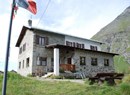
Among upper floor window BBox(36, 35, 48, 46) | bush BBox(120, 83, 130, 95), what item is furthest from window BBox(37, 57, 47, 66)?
bush BBox(120, 83, 130, 95)

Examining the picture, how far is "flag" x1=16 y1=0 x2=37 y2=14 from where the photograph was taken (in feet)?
27.6

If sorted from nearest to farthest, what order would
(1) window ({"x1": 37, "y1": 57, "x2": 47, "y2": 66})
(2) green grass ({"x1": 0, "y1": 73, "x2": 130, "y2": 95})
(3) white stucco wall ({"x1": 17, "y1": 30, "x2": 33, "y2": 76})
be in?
(2) green grass ({"x1": 0, "y1": 73, "x2": 130, "y2": 95}) < (1) window ({"x1": 37, "y1": 57, "x2": 47, "y2": 66}) < (3) white stucco wall ({"x1": 17, "y1": 30, "x2": 33, "y2": 76})

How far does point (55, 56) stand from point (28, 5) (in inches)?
702

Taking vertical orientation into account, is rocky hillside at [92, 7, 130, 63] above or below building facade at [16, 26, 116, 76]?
above

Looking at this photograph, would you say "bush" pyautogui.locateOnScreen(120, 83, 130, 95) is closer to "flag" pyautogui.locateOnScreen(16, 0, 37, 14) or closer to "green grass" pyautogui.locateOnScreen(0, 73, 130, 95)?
"green grass" pyautogui.locateOnScreen(0, 73, 130, 95)

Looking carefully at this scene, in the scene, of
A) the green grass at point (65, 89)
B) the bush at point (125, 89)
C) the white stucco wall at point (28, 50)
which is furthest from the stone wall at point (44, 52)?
the bush at point (125, 89)

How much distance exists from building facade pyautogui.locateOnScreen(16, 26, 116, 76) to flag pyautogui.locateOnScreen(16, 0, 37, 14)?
1716 centimetres

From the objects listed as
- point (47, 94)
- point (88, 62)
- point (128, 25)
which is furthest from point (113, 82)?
point (128, 25)

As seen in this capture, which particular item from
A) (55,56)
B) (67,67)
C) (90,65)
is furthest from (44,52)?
(90,65)

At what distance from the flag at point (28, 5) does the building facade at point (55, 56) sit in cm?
1716

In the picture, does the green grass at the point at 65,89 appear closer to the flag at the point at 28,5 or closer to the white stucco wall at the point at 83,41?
the flag at the point at 28,5

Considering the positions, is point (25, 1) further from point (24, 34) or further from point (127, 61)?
point (127, 61)

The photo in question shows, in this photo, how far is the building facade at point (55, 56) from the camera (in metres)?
27.3

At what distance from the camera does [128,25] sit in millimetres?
123438
